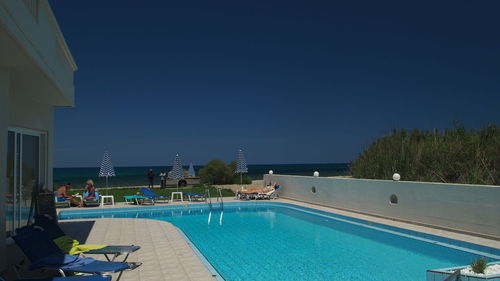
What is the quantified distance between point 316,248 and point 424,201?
3.32 meters

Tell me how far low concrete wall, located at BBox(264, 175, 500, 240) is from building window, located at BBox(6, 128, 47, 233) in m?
8.55

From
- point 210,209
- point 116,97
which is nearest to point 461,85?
point 210,209

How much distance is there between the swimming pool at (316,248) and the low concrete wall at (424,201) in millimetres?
854

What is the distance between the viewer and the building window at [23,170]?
664 cm

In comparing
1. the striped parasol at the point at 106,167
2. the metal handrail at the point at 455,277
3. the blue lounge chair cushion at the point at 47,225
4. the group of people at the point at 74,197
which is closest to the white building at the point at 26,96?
the blue lounge chair cushion at the point at 47,225

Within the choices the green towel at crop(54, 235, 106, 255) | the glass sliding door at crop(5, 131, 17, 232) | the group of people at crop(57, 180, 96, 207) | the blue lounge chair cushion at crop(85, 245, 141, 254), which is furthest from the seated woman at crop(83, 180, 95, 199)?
the blue lounge chair cushion at crop(85, 245, 141, 254)

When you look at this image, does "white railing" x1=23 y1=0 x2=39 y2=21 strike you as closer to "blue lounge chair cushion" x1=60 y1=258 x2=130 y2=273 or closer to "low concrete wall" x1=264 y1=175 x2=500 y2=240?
"blue lounge chair cushion" x1=60 y1=258 x2=130 y2=273

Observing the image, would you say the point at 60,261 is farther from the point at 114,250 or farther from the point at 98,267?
the point at 114,250

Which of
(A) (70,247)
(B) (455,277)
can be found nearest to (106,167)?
(A) (70,247)

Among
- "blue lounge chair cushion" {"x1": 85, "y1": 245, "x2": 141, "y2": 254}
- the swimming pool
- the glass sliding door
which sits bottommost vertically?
the swimming pool

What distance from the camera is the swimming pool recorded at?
6.45m

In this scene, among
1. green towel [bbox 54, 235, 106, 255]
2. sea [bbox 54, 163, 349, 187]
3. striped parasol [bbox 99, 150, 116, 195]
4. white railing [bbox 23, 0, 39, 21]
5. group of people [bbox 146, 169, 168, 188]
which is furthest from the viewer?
sea [bbox 54, 163, 349, 187]

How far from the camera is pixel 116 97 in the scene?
48.3 m

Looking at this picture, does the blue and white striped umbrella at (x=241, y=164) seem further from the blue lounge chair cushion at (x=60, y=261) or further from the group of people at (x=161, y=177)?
the blue lounge chair cushion at (x=60, y=261)
